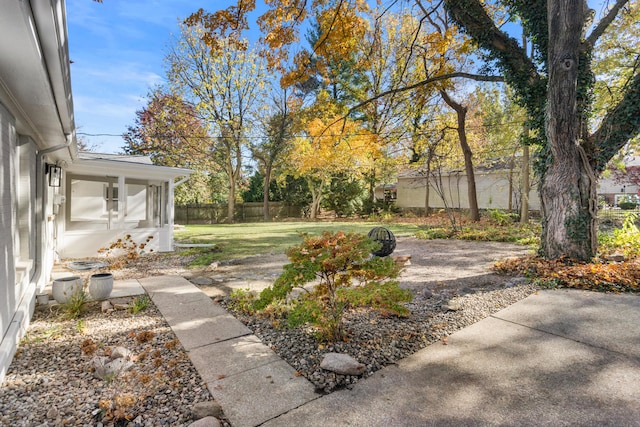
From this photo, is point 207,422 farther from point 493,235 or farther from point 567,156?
point 493,235

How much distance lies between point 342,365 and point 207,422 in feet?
3.32

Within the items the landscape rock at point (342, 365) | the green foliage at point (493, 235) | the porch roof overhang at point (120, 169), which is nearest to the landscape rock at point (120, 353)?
the landscape rock at point (342, 365)

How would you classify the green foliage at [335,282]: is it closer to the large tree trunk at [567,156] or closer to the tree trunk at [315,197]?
the large tree trunk at [567,156]

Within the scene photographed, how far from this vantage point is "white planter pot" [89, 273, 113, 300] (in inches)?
166

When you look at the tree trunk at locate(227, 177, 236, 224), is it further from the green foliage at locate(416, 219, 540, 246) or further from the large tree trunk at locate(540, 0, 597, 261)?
the large tree trunk at locate(540, 0, 597, 261)

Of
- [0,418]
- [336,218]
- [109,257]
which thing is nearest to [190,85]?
[336,218]

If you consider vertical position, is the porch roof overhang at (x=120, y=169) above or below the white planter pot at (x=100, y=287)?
above

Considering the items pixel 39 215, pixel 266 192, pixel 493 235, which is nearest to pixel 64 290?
pixel 39 215

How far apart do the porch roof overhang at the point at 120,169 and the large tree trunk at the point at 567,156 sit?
8.50 metres

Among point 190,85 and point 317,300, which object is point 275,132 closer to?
point 190,85

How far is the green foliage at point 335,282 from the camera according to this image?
2750 mm

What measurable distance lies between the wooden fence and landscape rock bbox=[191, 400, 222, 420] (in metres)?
20.0

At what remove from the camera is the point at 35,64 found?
86.0 inches

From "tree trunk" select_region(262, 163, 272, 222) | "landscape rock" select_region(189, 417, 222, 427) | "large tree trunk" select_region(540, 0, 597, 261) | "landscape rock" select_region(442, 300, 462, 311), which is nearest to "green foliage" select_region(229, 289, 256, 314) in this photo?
"landscape rock" select_region(189, 417, 222, 427)
